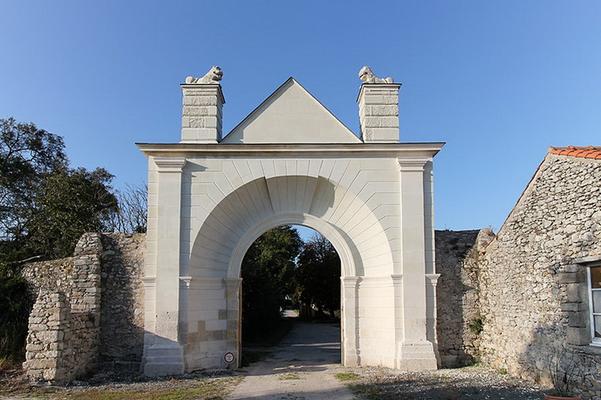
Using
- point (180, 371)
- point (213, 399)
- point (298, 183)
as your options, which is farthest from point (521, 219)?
point (180, 371)

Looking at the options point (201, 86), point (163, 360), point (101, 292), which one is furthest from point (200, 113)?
point (163, 360)

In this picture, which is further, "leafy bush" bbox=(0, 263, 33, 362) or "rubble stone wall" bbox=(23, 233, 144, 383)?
"rubble stone wall" bbox=(23, 233, 144, 383)

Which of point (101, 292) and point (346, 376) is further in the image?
point (101, 292)

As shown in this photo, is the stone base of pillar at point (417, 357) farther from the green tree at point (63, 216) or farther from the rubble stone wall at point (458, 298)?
the green tree at point (63, 216)

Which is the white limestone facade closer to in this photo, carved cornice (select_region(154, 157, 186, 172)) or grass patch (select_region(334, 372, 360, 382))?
carved cornice (select_region(154, 157, 186, 172))

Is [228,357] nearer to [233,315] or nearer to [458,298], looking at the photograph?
[233,315]

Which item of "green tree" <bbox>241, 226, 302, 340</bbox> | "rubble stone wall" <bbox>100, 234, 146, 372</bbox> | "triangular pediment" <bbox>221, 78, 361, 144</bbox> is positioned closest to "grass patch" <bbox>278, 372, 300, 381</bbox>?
"rubble stone wall" <bbox>100, 234, 146, 372</bbox>

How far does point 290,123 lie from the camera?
11.4 meters

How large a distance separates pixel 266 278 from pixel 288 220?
8237 mm

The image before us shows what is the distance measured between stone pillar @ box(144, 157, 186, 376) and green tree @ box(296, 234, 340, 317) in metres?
17.5

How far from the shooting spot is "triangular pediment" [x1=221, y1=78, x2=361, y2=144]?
11254 millimetres

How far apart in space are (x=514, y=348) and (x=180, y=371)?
6.71 meters

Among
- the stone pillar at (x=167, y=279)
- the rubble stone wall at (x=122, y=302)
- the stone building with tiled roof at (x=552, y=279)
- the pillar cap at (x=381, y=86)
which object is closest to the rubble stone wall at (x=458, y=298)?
the stone building with tiled roof at (x=552, y=279)

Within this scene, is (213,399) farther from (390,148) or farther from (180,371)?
(390,148)
